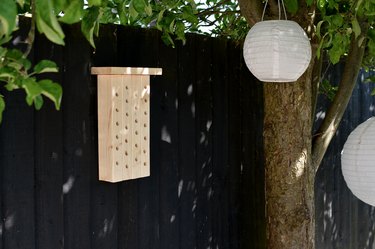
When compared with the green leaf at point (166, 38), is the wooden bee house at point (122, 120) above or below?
below

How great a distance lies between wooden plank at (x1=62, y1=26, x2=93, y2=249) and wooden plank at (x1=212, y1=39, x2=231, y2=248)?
0.84 m

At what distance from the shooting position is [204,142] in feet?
9.06

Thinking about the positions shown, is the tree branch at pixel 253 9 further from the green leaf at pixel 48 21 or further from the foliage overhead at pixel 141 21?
the green leaf at pixel 48 21

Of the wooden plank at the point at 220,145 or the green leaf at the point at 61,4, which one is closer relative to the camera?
the green leaf at the point at 61,4

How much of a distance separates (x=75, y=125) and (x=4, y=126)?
1.02 feet

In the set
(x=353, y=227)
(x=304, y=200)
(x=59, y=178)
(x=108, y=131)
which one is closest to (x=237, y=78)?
(x=304, y=200)

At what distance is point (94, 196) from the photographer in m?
2.18

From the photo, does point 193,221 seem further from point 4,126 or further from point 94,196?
point 4,126

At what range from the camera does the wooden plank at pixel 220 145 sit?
2834mm

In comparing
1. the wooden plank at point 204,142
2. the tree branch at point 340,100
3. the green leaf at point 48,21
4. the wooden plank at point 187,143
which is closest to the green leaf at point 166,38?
the wooden plank at point 187,143

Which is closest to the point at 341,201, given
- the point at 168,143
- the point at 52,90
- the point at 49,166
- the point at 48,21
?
the point at 168,143

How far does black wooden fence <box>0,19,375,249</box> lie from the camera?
6.38 feet

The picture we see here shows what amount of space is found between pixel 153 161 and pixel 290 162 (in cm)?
63

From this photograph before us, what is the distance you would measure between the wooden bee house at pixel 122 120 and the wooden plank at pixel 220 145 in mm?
653
